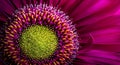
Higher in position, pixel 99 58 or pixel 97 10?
pixel 97 10

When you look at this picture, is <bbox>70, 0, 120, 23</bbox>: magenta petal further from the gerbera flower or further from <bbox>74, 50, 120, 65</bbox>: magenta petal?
<bbox>74, 50, 120, 65</bbox>: magenta petal

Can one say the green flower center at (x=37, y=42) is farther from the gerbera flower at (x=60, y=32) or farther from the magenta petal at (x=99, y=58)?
the magenta petal at (x=99, y=58)

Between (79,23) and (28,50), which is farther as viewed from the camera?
(79,23)

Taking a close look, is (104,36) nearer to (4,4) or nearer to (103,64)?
(103,64)

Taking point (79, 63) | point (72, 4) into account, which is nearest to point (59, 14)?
point (72, 4)

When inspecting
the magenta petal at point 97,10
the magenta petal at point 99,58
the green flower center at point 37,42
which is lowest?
the magenta petal at point 99,58

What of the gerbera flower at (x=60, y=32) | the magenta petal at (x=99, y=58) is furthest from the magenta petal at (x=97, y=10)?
the magenta petal at (x=99, y=58)
